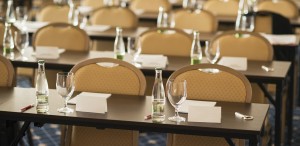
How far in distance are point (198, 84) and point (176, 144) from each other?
1.24 ft

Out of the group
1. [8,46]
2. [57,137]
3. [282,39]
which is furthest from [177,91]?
[282,39]

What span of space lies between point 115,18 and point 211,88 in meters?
3.87

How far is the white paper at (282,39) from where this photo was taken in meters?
6.94

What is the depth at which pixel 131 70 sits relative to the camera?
470cm

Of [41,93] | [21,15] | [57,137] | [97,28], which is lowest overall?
[57,137]

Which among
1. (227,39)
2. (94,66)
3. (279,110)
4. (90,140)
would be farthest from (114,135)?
(227,39)

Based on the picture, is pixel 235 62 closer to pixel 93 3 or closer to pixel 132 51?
pixel 132 51

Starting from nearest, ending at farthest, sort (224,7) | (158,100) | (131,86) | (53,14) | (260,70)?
(158,100), (131,86), (260,70), (53,14), (224,7)

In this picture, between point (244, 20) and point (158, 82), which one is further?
point (244, 20)

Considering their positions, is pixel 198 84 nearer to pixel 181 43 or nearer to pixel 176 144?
pixel 176 144

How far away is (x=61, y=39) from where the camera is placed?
21.5 feet

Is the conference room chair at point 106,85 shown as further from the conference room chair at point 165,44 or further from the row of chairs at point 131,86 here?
the conference room chair at point 165,44

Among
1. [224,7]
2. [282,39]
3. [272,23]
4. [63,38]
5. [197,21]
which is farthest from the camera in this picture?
[224,7]

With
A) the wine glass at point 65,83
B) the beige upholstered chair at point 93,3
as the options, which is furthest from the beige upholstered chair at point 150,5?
the wine glass at point 65,83
